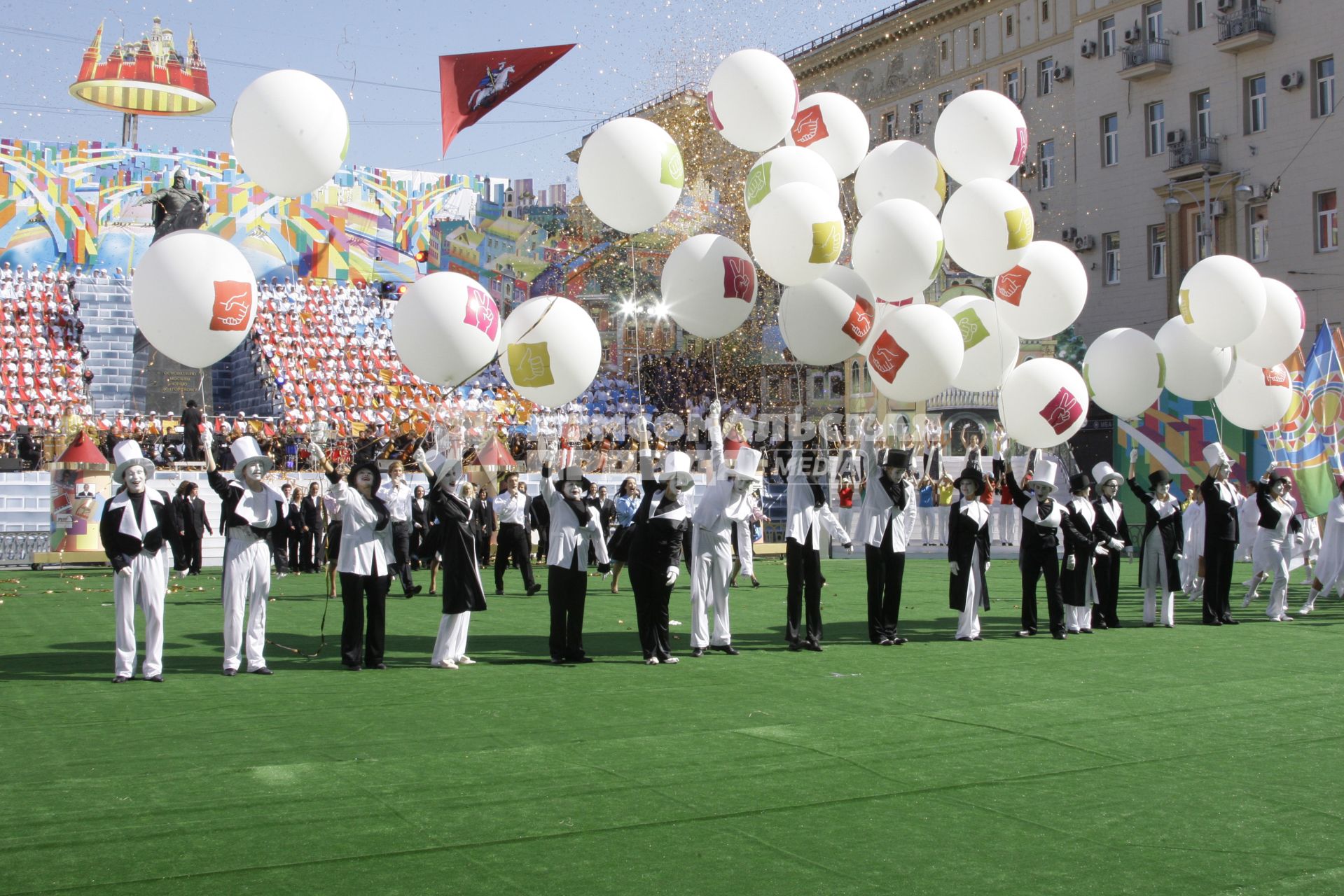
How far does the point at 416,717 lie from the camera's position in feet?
25.5

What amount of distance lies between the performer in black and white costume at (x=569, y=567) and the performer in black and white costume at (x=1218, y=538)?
6.72 meters

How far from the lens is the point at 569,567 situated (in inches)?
404

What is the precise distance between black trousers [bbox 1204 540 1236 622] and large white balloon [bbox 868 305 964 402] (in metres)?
4.67

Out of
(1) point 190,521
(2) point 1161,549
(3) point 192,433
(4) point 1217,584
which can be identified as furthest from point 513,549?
(3) point 192,433

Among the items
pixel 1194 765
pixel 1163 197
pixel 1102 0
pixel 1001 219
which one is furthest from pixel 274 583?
pixel 1102 0

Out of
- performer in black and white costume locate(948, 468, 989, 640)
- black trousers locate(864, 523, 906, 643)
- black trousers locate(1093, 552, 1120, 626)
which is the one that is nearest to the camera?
black trousers locate(864, 523, 906, 643)

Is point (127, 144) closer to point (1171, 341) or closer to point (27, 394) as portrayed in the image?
point (27, 394)

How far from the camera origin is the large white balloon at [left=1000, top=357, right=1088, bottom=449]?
11.2 metres

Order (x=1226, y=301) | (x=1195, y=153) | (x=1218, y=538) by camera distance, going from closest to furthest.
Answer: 1. (x=1226, y=301)
2. (x=1218, y=538)
3. (x=1195, y=153)

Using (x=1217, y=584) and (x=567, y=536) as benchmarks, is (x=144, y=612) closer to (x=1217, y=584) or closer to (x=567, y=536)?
(x=567, y=536)

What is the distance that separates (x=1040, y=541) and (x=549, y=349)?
5.54 m

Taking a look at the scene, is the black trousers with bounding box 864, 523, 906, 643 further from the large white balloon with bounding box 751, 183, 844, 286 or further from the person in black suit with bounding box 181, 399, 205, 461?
the person in black suit with bounding box 181, 399, 205, 461

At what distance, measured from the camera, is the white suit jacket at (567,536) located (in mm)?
10234

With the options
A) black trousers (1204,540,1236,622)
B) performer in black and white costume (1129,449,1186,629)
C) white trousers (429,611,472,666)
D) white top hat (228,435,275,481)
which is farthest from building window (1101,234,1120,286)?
white top hat (228,435,275,481)
